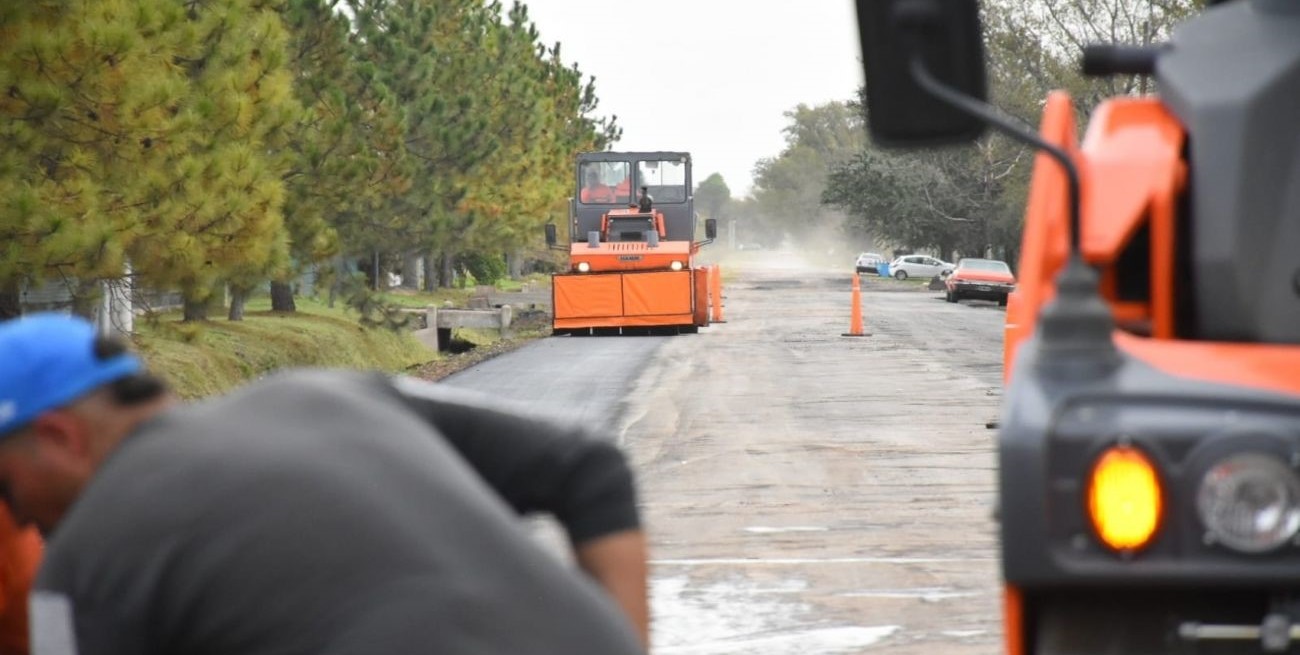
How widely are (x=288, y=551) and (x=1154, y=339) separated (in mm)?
2110

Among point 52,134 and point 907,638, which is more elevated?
point 52,134

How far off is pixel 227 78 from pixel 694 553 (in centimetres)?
→ 1126

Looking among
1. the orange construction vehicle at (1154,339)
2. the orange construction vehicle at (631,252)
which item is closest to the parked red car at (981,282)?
the orange construction vehicle at (631,252)

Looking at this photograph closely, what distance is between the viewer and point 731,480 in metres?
13.5

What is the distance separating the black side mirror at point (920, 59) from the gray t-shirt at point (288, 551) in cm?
128

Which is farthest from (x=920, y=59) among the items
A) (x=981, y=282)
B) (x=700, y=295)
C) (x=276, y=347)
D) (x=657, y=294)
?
(x=981, y=282)

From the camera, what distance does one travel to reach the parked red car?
53.2 meters

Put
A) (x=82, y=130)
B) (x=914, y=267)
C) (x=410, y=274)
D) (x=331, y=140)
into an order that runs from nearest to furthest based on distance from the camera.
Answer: (x=82, y=130) → (x=331, y=140) → (x=410, y=274) → (x=914, y=267)

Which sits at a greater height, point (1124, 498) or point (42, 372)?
point (42, 372)

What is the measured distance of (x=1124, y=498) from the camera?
10.3 feet

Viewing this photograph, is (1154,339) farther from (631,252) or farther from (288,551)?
(631,252)

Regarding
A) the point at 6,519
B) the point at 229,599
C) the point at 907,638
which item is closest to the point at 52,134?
the point at 907,638

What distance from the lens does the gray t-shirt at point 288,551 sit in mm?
2434

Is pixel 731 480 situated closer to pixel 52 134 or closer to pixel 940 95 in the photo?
pixel 52 134
